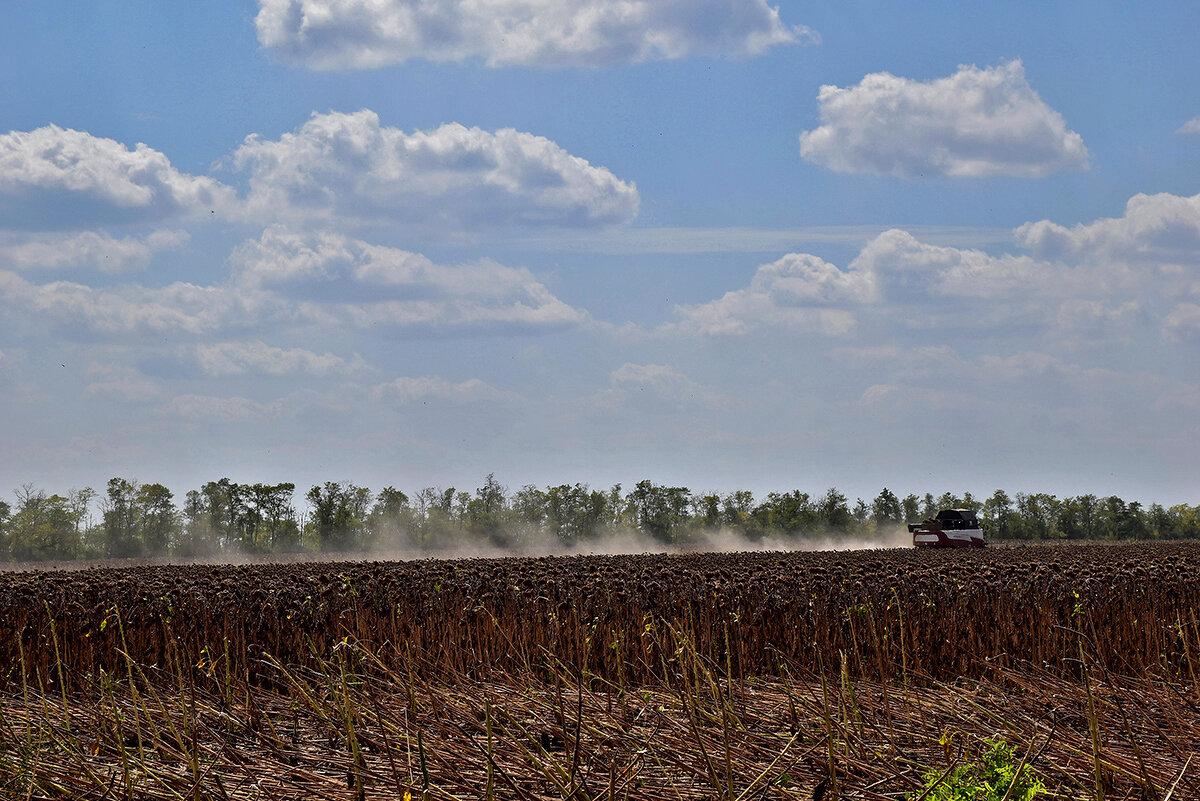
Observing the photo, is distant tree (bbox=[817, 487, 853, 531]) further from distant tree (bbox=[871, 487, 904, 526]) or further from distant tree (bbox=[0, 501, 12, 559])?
distant tree (bbox=[0, 501, 12, 559])

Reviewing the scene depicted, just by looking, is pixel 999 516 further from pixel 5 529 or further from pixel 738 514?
pixel 5 529

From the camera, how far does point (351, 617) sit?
1359 cm

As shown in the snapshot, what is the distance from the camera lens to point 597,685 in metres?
10.4

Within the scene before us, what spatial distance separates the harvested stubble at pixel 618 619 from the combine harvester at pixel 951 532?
23774 millimetres

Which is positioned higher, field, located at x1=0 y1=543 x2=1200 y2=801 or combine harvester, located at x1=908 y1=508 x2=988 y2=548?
field, located at x1=0 y1=543 x2=1200 y2=801

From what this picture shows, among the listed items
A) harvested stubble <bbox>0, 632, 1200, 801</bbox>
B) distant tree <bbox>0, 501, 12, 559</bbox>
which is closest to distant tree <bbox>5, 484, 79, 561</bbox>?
distant tree <bbox>0, 501, 12, 559</bbox>

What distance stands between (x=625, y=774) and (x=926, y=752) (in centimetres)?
199

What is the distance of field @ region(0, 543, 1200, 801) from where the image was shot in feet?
18.4

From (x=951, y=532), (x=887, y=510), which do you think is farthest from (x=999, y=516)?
(x=951, y=532)

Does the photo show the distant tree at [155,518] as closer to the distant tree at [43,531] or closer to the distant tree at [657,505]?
the distant tree at [43,531]

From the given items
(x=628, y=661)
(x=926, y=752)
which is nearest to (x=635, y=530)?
(x=628, y=661)

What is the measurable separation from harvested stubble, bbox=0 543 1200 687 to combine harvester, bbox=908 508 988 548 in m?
23.8

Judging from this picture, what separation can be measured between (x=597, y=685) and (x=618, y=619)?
2.33 m

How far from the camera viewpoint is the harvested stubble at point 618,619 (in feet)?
37.0
